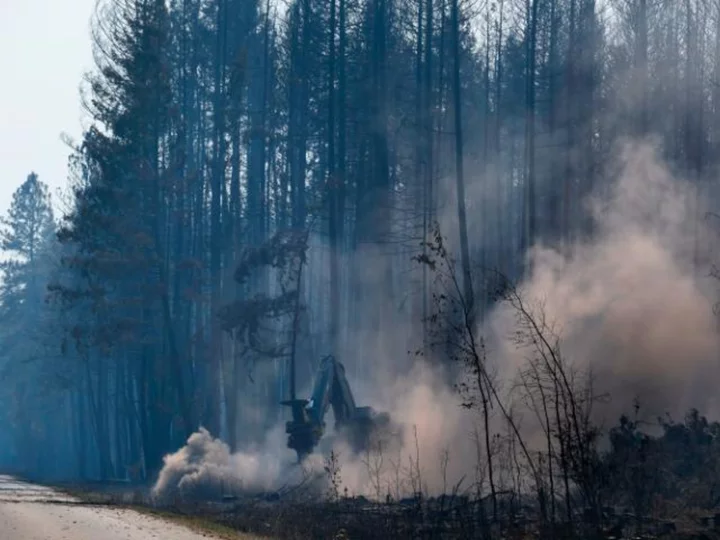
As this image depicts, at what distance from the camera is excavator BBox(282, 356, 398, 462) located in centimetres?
3228

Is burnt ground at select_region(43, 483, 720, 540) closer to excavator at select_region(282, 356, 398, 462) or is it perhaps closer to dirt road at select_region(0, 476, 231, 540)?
dirt road at select_region(0, 476, 231, 540)

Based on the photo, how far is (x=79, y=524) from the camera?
20.9 metres

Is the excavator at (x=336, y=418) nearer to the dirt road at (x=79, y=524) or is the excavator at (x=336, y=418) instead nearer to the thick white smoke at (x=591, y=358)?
the thick white smoke at (x=591, y=358)

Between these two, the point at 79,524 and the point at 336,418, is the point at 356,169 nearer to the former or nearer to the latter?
the point at 336,418

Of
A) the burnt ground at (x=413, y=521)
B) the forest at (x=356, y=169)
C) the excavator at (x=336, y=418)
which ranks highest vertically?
the forest at (x=356, y=169)

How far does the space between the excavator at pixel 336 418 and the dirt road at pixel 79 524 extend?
6.47 meters

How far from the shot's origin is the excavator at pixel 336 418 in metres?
32.3

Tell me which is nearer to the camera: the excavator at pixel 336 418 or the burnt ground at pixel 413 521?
the burnt ground at pixel 413 521

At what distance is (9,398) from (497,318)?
2699 inches

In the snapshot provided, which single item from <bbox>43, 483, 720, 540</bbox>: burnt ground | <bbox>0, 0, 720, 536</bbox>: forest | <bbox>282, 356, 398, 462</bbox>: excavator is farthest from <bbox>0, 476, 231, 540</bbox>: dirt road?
<bbox>0, 0, 720, 536</bbox>: forest

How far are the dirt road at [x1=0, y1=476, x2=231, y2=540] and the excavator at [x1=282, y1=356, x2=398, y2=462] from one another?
21.2 ft

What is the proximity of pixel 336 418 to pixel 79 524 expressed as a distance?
1365cm

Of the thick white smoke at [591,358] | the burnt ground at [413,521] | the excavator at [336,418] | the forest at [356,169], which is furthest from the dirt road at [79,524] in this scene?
the forest at [356,169]

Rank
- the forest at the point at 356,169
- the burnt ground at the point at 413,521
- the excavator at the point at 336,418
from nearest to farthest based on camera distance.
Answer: the burnt ground at the point at 413,521
the excavator at the point at 336,418
the forest at the point at 356,169
